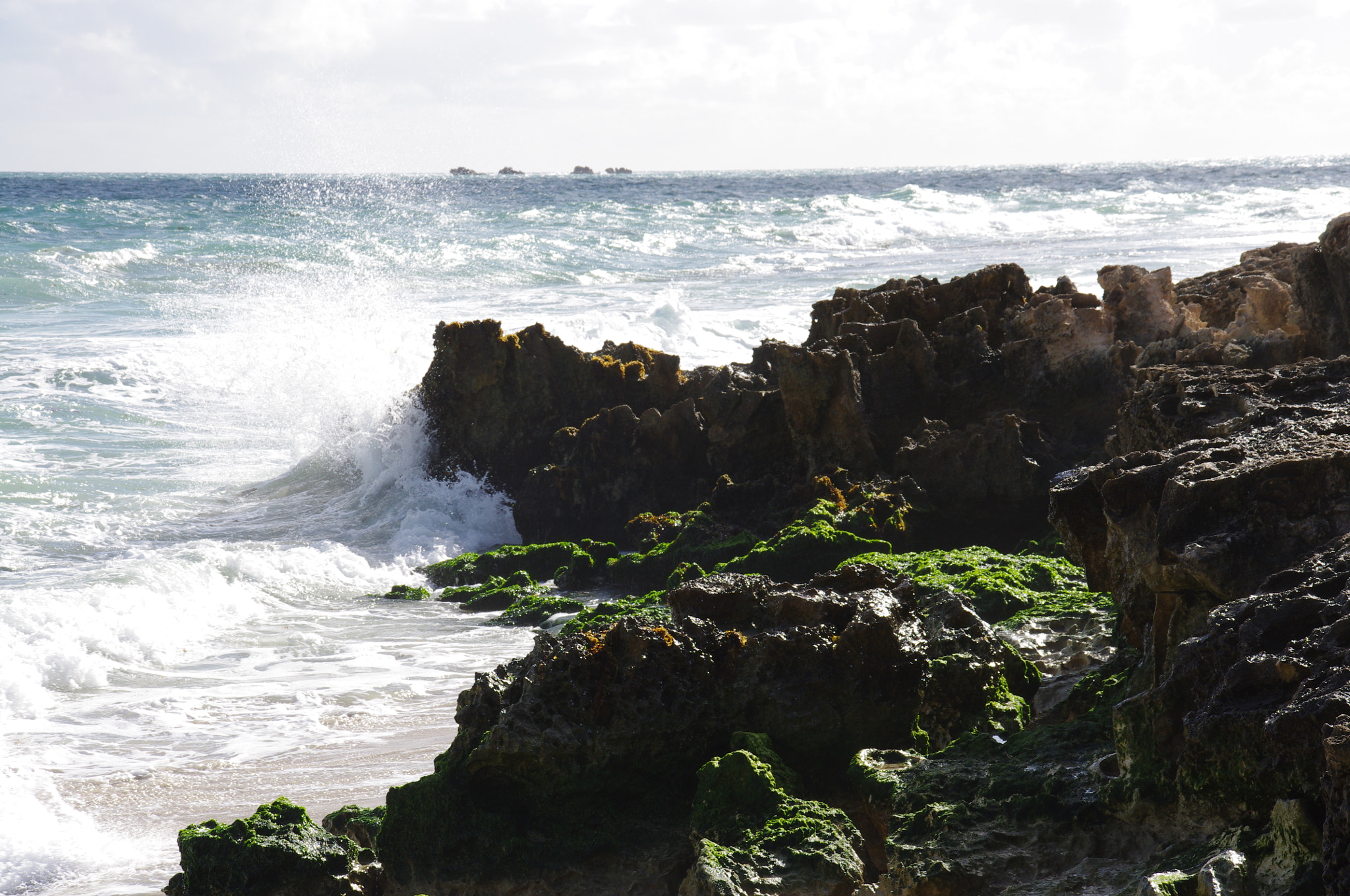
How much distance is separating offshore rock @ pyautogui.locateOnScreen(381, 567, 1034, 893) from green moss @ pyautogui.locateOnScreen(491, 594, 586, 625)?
8.63 ft

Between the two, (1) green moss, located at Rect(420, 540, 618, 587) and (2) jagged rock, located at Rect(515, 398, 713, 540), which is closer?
(1) green moss, located at Rect(420, 540, 618, 587)

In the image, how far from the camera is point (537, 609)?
6.38m

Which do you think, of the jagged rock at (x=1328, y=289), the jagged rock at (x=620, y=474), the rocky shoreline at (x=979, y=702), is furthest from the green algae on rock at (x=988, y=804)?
the jagged rock at (x=620, y=474)

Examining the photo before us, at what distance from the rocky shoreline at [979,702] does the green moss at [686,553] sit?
182 millimetres

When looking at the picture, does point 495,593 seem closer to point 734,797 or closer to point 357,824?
point 357,824

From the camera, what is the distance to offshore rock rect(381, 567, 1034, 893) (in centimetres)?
322

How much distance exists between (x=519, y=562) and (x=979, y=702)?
4.31 metres

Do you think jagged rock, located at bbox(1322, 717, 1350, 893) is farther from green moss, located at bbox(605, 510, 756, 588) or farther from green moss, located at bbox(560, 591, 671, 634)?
green moss, located at bbox(605, 510, 756, 588)

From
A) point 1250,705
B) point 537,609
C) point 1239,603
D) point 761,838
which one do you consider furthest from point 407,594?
point 1250,705

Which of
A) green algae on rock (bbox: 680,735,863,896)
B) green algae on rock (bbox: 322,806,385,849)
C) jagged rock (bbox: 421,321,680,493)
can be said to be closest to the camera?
green algae on rock (bbox: 680,735,863,896)

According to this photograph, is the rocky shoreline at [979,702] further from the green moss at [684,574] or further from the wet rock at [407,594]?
the wet rock at [407,594]

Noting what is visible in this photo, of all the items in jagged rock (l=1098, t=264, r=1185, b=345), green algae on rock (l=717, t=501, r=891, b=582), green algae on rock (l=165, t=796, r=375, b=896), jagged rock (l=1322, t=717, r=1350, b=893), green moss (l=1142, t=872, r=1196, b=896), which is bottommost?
green algae on rock (l=165, t=796, r=375, b=896)

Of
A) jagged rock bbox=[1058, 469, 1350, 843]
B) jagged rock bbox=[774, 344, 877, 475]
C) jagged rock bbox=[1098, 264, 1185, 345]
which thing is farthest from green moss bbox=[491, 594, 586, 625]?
jagged rock bbox=[1058, 469, 1350, 843]

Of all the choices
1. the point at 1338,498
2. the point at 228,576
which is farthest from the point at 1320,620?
the point at 228,576
